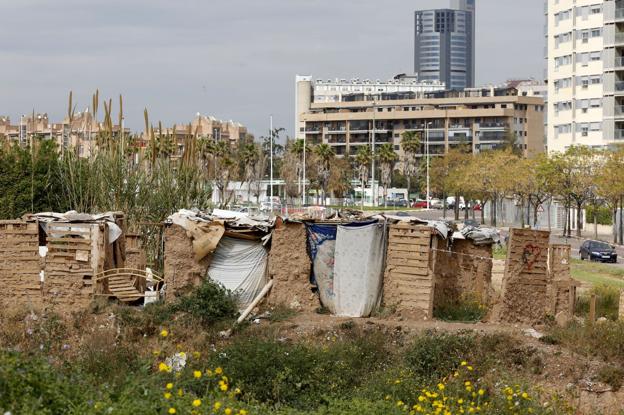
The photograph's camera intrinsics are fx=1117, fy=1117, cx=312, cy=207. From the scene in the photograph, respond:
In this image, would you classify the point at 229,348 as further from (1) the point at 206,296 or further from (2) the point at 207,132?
(2) the point at 207,132

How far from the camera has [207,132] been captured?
16025cm

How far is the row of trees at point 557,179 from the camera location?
208 ft

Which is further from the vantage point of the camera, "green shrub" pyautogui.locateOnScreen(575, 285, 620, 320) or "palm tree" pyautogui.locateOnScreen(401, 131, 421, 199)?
"palm tree" pyautogui.locateOnScreen(401, 131, 421, 199)

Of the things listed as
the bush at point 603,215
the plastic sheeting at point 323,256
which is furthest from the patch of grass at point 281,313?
the bush at point 603,215

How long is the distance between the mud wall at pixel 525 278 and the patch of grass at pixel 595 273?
10942 mm

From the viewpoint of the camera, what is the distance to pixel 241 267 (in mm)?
23594

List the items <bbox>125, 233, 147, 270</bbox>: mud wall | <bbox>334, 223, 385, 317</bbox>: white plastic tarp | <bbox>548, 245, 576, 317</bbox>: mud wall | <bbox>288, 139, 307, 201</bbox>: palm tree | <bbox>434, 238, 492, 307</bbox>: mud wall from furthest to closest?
<bbox>288, 139, 307, 201</bbox>: palm tree
<bbox>125, 233, 147, 270</bbox>: mud wall
<bbox>434, 238, 492, 307</bbox>: mud wall
<bbox>334, 223, 385, 317</bbox>: white plastic tarp
<bbox>548, 245, 576, 317</bbox>: mud wall

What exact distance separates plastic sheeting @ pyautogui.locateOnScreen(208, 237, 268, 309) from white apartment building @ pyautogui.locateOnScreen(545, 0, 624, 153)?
201 ft

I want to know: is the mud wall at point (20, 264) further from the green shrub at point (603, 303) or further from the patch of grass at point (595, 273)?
the patch of grass at point (595, 273)

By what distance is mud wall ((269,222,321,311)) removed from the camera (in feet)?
74.8

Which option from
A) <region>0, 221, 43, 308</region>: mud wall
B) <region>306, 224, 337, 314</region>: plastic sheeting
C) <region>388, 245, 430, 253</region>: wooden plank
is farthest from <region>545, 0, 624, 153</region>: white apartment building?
<region>0, 221, 43, 308</region>: mud wall

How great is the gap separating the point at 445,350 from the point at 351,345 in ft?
5.49

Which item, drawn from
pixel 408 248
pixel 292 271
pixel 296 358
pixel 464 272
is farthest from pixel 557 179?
pixel 296 358

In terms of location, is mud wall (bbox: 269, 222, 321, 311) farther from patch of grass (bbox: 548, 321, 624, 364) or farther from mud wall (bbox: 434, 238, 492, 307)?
patch of grass (bbox: 548, 321, 624, 364)
